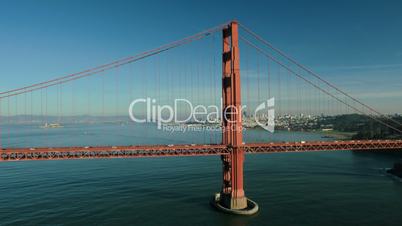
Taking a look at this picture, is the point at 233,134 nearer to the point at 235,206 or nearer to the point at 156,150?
the point at 235,206

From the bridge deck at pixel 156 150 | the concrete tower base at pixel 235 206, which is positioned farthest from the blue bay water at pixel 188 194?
the bridge deck at pixel 156 150

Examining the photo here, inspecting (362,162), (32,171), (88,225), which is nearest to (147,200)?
(88,225)

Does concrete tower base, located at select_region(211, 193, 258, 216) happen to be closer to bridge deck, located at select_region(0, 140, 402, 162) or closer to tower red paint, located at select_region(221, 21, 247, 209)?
tower red paint, located at select_region(221, 21, 247, 209)

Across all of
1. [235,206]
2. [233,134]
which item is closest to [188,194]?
[235,206]

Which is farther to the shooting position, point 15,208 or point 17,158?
point 15,208

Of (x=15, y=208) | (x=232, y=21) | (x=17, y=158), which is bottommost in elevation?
(x=15, y=208)

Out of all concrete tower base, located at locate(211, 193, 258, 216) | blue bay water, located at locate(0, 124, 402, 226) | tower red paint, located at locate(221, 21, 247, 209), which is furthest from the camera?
tower red paint, located at locate(221, 21, 247, 209)

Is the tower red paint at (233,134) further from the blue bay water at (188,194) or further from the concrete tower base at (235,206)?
the blue bay water at (188,194)

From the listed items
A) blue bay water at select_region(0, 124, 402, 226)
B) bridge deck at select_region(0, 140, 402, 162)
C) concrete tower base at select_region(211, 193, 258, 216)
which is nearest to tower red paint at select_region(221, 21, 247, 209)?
concrete tower base at select_region(211, 193, 258, 216)

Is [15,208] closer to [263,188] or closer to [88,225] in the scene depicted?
[88,225]

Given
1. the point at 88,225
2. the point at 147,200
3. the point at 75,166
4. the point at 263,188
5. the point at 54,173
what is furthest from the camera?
the point at 75,166
